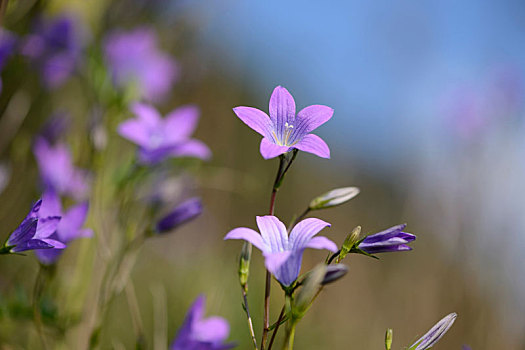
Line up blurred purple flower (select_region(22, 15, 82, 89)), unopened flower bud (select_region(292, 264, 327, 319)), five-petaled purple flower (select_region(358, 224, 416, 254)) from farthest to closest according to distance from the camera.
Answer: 1. blurred purple flower (select_region(22, 15, 82, 89))
2. five-petaled purple flower (select_region(358, 224, 416, 254))
3. unopened flower bud (select_region(292, 264, 327, 319))

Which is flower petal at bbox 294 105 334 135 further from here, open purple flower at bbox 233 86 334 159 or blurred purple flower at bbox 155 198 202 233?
blurred purple flower at bbox 155 198 202 233

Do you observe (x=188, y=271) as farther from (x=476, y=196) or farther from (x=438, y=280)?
(x=476, y=196)

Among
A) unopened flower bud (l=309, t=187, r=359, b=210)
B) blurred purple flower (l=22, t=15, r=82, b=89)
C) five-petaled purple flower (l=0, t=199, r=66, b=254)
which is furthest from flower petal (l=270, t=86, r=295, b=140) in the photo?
blurred purple flower (l=22, t=15, r=82, b=89)

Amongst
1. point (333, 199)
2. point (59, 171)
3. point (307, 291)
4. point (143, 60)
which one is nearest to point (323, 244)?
point (307, 291)

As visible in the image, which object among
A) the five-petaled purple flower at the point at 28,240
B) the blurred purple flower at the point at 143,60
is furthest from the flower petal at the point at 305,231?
the blurred purple flower at the point at 143,60

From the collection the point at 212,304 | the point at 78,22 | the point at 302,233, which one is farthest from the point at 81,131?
the point at 302,233

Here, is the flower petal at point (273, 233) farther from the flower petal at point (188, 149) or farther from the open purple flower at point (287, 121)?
the flower petal at point (188, 149)

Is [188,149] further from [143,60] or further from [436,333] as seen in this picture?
[143,60]
